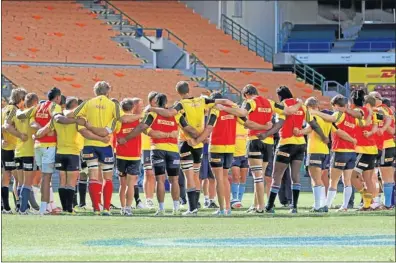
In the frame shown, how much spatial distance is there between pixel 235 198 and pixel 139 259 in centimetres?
995

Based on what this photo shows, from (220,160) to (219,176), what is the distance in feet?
0.91

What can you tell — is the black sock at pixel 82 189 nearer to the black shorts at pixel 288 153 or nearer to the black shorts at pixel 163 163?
the black shorts at pixel 163 163

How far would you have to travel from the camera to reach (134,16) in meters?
42.6

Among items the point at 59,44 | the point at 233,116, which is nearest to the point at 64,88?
the point at 59,44

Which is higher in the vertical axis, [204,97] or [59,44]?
[59,44]

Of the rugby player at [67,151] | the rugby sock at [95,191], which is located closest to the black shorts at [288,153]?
the rugby sock at [95,191]

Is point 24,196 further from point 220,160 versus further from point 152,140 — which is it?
point 220,160

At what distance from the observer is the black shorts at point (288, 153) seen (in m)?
17.1

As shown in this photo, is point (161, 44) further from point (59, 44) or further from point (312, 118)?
point (312, 118)

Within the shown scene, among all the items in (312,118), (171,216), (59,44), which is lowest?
(171,216)

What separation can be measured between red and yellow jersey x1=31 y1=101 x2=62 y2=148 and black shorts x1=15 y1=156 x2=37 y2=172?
325 mm

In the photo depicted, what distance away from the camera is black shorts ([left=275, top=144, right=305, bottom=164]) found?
17.1 meters

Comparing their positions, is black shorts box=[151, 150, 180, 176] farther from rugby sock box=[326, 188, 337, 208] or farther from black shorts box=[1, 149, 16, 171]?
rugby sock box=[326, 188, 337, 208]

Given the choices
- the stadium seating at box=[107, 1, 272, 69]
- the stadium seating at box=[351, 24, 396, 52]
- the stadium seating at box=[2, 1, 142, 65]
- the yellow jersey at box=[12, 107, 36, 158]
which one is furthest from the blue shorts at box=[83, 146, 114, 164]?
the stadium seating at box=[351, 24, 396, 52]
